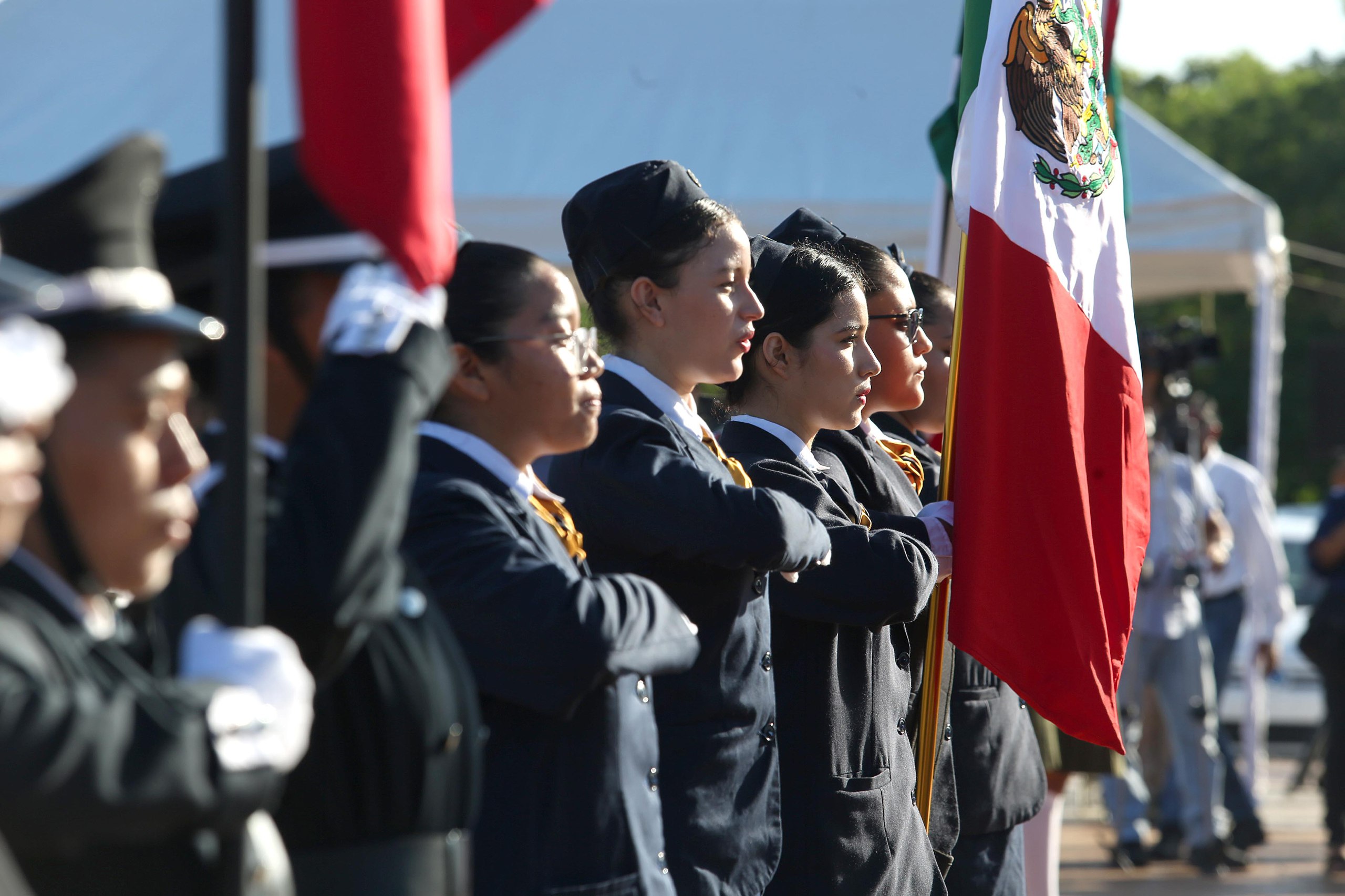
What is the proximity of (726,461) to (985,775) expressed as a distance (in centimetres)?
115

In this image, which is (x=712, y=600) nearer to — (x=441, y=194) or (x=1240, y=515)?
(x=441, y=194)

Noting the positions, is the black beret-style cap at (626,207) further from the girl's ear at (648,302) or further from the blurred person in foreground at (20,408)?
the blurred person in foreground at (20,408)

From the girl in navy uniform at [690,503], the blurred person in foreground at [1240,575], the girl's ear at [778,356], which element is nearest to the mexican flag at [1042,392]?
the girl's ear at [778,356]

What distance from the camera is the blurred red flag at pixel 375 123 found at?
5.90 feet

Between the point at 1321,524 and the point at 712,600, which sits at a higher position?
the point at 712,600

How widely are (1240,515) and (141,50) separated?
572cm

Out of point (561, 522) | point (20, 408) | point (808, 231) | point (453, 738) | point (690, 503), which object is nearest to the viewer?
point (20, 408)

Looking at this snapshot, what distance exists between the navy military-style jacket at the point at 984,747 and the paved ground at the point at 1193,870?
3.33 meters

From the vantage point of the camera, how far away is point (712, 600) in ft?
9.30

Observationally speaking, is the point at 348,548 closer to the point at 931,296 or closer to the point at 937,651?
the point at 937,651

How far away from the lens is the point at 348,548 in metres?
1.69

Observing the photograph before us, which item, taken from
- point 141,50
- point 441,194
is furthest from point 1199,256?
point 441,194

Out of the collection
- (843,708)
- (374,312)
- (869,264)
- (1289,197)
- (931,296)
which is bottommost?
(1289,197)

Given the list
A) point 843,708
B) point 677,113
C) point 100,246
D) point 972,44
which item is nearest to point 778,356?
point 843,708
